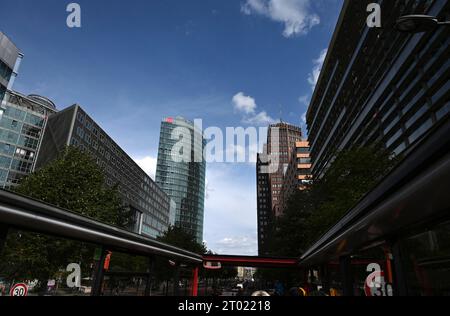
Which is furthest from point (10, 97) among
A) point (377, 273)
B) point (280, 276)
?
point (377, 273)

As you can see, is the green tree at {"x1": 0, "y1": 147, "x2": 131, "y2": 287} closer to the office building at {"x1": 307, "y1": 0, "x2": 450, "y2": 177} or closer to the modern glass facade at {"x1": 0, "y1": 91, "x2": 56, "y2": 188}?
the office building at {"x1": 307, "y1": 0, "x2": 450, "y2": 177}

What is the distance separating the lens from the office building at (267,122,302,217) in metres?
179

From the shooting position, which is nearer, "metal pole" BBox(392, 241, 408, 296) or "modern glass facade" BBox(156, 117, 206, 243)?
"metal pole" BBox(392, 241, 408, 296)

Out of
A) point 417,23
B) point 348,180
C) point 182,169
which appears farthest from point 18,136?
point 182,169

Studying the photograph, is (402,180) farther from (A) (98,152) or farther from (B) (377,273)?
(A) (98,152)

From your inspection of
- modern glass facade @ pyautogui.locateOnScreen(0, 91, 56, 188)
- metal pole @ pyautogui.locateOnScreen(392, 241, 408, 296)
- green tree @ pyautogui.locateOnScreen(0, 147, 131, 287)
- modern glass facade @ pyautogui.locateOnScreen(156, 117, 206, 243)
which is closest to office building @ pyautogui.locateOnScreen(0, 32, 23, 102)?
modern glass facade @ pyautogui.locateOnScreen(0, 91, 56, 188)

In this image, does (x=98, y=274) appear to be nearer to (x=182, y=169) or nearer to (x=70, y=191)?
(x=70, y=191)

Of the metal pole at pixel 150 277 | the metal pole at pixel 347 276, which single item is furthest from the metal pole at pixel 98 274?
the metal pole at pixel 347 276

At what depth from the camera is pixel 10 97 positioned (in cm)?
6962

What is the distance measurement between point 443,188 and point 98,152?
78.7 m

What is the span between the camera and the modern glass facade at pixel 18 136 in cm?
6459

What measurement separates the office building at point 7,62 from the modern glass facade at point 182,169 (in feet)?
→ 326

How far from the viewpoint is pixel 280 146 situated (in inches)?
7062

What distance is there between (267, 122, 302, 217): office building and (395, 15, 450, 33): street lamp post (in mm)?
171673
